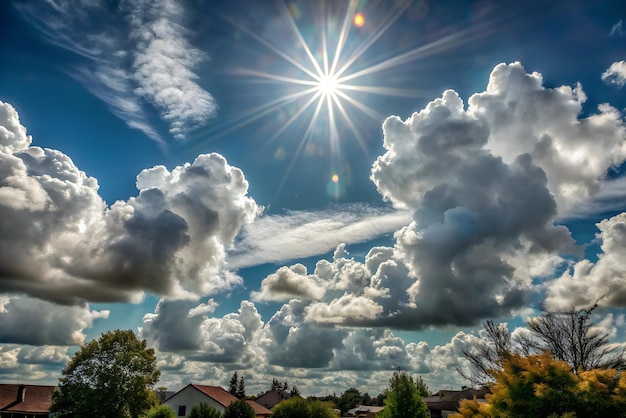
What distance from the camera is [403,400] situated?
3922cm

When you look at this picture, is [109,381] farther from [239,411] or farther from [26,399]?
[26,399]

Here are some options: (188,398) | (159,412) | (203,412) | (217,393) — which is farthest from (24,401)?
(203,412)

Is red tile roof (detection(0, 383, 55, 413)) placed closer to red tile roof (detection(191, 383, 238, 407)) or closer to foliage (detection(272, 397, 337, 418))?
red tile roof (detection(191, 383, 238, 407))

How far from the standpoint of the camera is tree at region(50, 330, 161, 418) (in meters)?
42.3

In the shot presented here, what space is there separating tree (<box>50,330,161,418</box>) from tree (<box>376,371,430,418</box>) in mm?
24108

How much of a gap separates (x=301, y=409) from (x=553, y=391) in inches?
1251

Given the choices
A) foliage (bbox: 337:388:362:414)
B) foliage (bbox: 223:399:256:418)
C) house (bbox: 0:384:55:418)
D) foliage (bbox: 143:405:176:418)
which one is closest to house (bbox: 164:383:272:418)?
foliage (bbox: 143:405:176:418)

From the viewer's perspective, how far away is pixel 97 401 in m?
42.2

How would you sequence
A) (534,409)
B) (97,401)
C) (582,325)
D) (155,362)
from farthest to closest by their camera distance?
(155,362)
(97,401)
(582,325)
(534,409)

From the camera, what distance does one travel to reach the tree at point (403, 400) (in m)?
38.9

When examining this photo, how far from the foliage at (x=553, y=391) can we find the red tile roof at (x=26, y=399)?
62.8 m

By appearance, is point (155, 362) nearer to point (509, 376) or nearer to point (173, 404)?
point (173, 404)

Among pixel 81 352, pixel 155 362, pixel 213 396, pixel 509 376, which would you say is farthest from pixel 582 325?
pixel 213 396

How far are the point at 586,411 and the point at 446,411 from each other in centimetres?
6938
